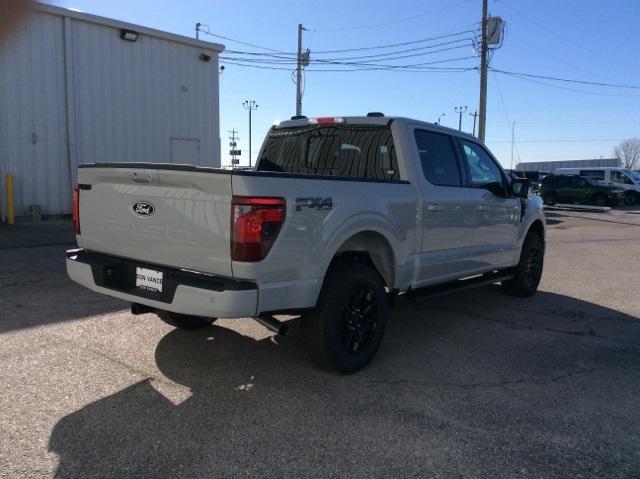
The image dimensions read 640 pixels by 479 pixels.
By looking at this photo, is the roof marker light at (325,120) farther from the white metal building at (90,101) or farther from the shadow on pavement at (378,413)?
the white metal building at (90,101)

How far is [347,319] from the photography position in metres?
4.09

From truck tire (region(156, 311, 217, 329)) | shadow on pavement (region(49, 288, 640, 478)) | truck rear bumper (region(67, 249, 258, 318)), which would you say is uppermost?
truck rear bumper (region(67, 249, 258, 318))

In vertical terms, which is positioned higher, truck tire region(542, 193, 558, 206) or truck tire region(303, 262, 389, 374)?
truck tire region(542, 193, 558, 206)

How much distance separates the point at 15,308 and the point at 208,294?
11.2 ft

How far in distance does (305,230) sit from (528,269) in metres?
4.46

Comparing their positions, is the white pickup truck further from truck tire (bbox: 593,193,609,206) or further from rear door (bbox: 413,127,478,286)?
truck tire (bbox: 593,193,609,206)

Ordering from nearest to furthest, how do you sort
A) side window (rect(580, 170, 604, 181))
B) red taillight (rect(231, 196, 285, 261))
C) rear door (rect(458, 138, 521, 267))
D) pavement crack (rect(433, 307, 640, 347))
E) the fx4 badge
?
1. red taillight (rect(231, 196, 285, 261))
2. the fx4 badge
3. pavement crack (rect(433, 307, 640, 347))
4. rear door (rect(458, 138, 521, 267))
5. side window (rect(580, 170, 604, 181))

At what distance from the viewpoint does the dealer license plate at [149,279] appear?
362 centimetres

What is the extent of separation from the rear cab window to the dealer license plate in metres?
1.92

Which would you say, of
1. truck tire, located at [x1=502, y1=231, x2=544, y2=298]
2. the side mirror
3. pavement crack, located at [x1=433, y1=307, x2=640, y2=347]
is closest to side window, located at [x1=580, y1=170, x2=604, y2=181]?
truck tire, located at [x1=502, y1=231, x2=544, y2=298]

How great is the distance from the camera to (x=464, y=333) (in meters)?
5.38

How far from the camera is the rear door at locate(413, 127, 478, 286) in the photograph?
4.88 m

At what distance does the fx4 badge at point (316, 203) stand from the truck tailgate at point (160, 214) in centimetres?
46

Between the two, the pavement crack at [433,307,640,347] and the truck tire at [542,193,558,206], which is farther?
the truck tire at [542,193,558,206]
